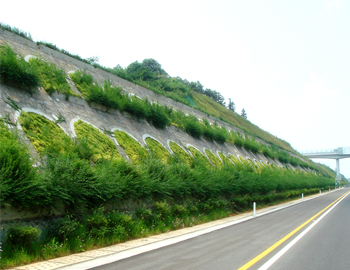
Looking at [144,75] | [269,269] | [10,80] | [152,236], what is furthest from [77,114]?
[144,75]

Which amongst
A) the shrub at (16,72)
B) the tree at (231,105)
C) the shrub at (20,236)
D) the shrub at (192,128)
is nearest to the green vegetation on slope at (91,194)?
the shrub at (20,236)

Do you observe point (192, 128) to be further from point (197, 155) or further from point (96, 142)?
point (96, 142)

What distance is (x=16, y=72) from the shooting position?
12172 millimetres

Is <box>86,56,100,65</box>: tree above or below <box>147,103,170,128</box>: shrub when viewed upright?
above

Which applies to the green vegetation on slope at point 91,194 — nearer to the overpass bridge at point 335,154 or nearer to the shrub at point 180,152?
the shrub at point 180,152

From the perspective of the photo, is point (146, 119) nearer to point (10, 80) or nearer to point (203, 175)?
point (203, 175)

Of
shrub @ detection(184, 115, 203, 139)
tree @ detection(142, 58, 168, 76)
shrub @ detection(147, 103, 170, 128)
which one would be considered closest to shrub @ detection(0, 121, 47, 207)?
shrub @ detection(147, 103, 170, 128)

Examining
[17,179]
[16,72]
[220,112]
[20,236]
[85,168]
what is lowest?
[20,236]

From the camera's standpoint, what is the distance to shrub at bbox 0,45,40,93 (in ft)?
38.8

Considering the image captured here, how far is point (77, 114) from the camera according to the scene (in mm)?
14805

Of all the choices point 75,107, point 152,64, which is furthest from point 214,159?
point 152,64

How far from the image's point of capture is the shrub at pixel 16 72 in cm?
1181

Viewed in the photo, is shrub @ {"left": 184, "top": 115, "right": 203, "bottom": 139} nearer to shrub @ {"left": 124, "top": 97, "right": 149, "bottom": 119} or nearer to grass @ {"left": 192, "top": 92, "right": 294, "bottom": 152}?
shrub @ {"left": 124, "top": 97, "right": 149, "bottom": 119}

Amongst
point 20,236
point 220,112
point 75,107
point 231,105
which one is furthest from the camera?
point 231,105
